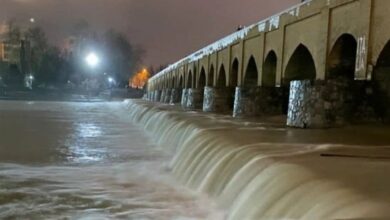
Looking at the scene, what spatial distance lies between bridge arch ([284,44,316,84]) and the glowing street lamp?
65.6m

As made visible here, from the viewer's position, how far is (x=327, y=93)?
9.61m

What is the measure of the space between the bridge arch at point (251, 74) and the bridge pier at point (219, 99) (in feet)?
5.71

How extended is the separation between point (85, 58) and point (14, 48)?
11596 millimetres

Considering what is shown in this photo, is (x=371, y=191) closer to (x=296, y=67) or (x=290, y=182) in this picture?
(x=290, y=182)

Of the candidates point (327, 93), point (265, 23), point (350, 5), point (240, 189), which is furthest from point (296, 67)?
point (240, 189)

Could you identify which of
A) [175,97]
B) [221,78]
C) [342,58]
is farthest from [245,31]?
[175,97]

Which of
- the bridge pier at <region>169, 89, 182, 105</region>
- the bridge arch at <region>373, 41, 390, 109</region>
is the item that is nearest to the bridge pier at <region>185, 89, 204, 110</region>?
the bridge pier at <region>169, 89, 182, 105</region>

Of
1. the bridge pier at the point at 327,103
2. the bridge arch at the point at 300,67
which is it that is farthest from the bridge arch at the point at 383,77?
the bridge arch at the point at 300,67

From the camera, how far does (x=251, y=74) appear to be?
20.6 metres

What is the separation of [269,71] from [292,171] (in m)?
13.3

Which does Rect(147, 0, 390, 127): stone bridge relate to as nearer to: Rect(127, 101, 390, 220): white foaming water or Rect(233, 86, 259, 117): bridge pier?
Rect(233, 86, 259, 117): bridge pier

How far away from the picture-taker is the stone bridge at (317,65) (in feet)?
31.5

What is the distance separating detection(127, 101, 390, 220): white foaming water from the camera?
3814 millimetres

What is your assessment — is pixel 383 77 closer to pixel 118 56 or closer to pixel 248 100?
pixel 248 100
